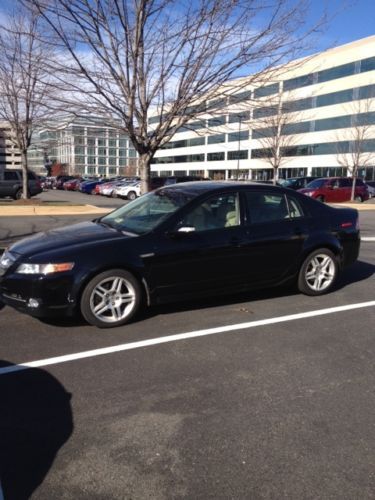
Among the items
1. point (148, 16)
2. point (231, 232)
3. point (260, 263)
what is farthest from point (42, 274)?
point (148, 16)

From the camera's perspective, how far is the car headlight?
4730mm

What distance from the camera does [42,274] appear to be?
471 cm

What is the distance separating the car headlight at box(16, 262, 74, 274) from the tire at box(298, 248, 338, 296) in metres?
3.07

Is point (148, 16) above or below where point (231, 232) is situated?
above

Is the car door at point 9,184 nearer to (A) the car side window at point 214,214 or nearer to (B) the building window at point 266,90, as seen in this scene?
(B) the building window at point 266,90

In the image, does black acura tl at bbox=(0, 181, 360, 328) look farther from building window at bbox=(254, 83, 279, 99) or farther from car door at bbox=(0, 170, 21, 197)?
car door at bbox=(0, 170, 21, 197)

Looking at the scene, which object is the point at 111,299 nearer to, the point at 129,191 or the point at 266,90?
the point at 266,90

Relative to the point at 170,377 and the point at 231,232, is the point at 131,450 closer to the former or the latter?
the point at 170,377

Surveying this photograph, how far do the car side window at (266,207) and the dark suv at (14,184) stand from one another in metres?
22.6

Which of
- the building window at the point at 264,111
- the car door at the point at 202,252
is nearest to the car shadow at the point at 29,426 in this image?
the car door at the point at 202,252

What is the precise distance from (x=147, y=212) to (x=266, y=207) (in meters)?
1.52

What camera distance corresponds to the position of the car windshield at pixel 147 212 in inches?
217

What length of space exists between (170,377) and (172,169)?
90.8m

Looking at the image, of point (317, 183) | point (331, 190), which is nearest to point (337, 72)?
point (331, 190)
